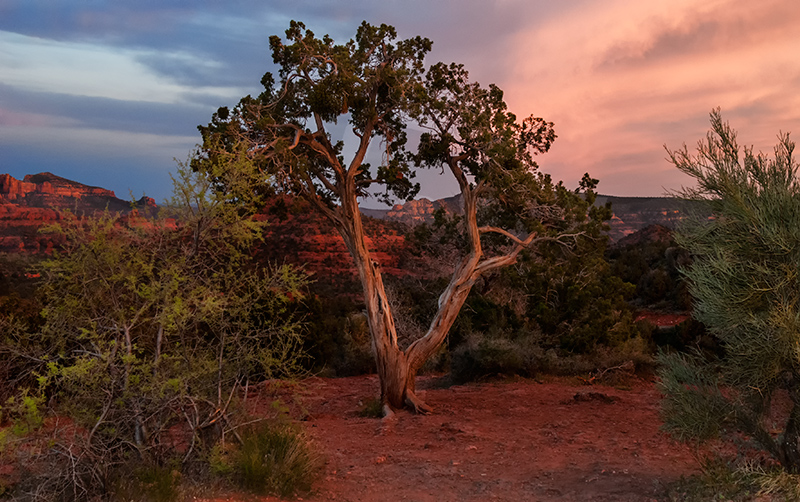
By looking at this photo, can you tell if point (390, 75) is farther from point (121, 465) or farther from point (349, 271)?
point (349, 271)

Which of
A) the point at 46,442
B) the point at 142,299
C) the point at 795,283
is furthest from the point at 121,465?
the point at 795,283

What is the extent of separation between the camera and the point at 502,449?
8.52 meters

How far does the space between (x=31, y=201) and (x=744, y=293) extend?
71.8 metres

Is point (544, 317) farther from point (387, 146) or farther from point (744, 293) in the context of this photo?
point (744, 293)

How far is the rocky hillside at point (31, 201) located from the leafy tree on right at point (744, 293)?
38916 mm

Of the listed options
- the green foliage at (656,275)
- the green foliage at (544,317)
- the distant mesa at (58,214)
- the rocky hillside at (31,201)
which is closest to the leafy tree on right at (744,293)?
the green foliage at (544,317)

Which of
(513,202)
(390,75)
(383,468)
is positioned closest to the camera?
(383,468)

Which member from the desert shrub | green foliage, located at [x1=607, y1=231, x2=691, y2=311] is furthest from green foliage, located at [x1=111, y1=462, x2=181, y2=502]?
green foliage, located at [x1=607, y1=231, x2=691, y2=311]

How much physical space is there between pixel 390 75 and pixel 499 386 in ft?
24.1

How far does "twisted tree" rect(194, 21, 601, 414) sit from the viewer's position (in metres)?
10.1

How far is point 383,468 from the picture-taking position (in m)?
7.66

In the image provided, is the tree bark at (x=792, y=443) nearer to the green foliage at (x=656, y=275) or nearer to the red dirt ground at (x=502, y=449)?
the red dirt ground at (x=502, y=449)

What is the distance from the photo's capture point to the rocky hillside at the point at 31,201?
42.7 metres

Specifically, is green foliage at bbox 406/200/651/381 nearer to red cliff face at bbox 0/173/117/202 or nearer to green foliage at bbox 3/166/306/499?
green foliage at bbox 3/166/306/499
